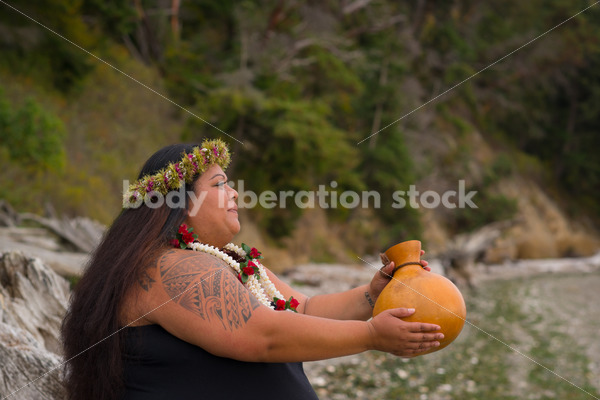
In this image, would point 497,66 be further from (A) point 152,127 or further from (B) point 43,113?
(B) point 43,113

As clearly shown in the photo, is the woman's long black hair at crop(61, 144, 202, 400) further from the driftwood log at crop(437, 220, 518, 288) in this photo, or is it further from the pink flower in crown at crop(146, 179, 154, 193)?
the driftwood log at crop(437, 220, 518, 288)

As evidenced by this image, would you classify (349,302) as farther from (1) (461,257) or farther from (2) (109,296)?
(1) (461,257)

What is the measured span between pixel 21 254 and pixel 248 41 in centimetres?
1257

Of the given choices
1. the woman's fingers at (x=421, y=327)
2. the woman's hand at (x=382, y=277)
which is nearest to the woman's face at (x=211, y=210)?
the woman's hand at (x=382, y=277)

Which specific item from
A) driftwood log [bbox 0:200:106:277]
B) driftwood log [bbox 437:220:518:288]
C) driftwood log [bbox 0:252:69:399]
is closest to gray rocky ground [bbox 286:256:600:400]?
driftwood log [bbox 437:220:518:288]

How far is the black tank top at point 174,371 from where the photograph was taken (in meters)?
1.94

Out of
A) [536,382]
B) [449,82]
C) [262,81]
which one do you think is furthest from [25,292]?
[449,82]

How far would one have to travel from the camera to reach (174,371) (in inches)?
77.1

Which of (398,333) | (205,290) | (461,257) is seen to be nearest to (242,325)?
(205,290)

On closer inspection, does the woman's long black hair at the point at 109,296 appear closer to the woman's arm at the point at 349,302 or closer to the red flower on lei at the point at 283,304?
the red flower on lei at the point at 283,304

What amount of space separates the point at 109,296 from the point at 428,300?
1.18 m

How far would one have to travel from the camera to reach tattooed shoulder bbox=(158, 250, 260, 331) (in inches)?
73.2

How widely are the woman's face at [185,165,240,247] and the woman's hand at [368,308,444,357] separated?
72 centimetres

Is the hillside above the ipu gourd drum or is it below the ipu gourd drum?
above
